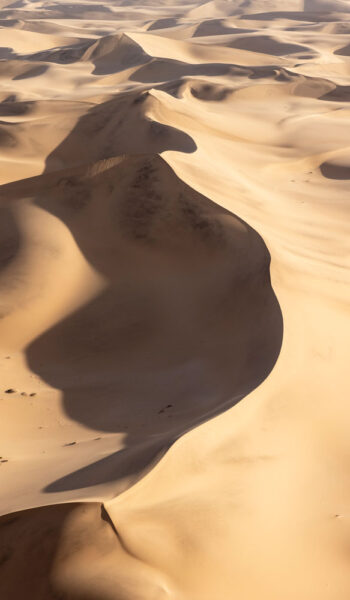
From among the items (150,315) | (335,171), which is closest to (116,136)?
(335,171)

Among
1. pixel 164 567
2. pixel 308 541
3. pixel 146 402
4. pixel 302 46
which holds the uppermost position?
pixel 164 567

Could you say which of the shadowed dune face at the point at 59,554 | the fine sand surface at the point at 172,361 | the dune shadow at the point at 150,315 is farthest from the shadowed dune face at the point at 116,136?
the shadowed dune face at the point at 59,554

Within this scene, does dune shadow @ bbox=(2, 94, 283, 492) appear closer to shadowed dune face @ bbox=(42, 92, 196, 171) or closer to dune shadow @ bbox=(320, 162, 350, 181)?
shadowed dune face @ bbox=(42, 92, 196, 171)

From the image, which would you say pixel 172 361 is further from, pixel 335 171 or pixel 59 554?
pixel 335 171

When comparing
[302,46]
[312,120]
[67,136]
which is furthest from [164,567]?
[302,46]

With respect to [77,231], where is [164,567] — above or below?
above

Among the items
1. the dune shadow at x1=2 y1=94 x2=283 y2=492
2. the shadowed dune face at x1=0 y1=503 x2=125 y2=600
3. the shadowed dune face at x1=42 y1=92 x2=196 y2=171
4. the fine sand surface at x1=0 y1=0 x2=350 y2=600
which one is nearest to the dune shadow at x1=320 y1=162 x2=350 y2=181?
the fine sand surface at x1=0 y1=0 x2=350 y2=600

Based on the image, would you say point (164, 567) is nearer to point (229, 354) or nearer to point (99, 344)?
point (229, 354)
